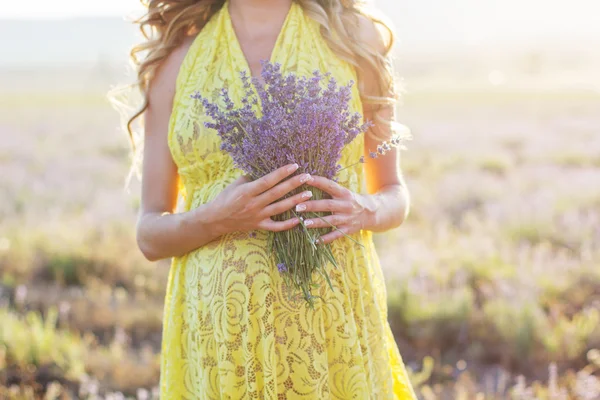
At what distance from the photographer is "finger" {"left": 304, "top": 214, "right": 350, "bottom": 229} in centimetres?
192

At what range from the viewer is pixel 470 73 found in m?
69.9

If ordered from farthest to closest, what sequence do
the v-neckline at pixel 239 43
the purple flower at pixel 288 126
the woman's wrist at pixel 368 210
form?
the v-neckline at pixel 239 43
the woman's wrist at pixel 368 210
the purple flower at pixel 288 126

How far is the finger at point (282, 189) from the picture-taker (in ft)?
6.04

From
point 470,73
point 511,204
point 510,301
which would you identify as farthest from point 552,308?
point 470,73

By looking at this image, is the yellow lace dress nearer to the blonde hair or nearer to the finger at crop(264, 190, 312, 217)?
the blonde hair

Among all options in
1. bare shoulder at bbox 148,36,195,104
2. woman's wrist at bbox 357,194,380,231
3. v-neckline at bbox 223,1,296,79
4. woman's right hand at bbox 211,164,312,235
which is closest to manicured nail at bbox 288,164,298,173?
woman's right hand at bbox 211,164,312,235

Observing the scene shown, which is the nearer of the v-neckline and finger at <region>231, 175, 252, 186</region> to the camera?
finger at <region>231, 175, 252, 186</region>

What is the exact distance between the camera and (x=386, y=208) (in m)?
2.29

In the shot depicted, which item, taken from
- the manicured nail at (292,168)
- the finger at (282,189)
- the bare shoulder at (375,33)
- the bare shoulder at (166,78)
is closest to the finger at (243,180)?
the finger at (282,189)

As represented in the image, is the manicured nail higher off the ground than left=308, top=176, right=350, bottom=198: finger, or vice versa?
the manicured nail

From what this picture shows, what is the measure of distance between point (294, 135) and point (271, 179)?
140 millimetres

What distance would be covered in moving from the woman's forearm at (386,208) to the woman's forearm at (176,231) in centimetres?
49

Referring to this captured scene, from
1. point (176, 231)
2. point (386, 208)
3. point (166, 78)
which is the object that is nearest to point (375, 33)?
point (386, 208)

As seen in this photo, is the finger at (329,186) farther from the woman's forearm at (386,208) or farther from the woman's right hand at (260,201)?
the woman's forearm at (386,208)
